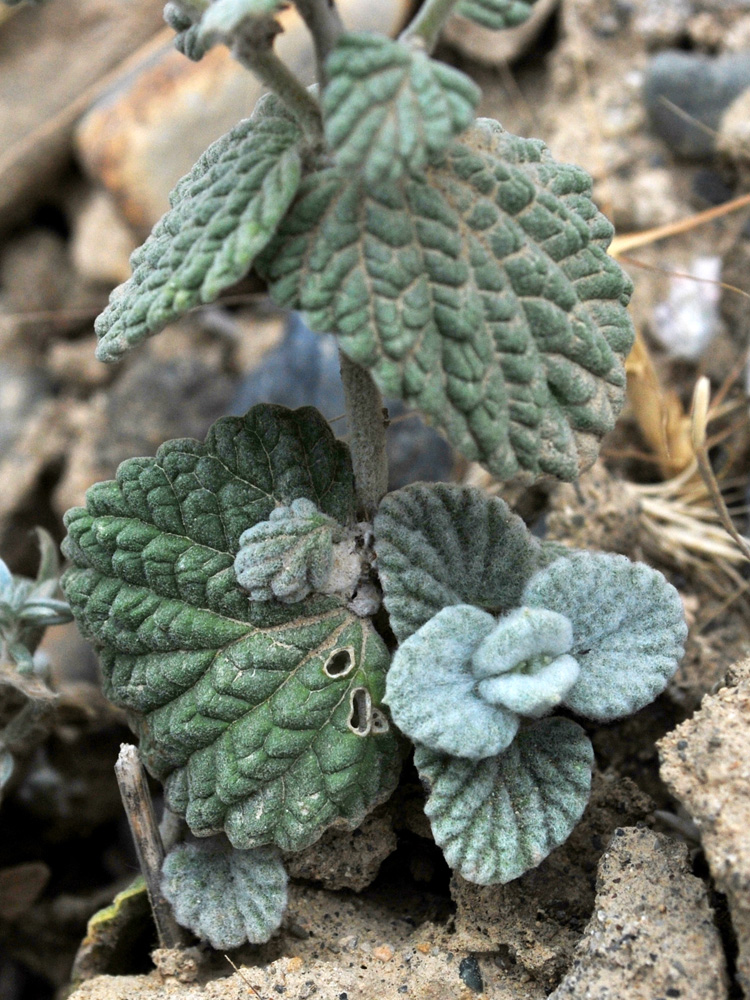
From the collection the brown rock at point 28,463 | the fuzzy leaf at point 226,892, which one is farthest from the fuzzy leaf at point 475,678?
the brown rock at point 28,463

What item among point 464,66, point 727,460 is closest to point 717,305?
point 727,460

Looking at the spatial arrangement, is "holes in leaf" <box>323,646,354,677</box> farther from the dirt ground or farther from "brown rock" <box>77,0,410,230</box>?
"brown rock" <box>77,0,410,230</box>

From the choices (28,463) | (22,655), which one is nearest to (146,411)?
(28,463)

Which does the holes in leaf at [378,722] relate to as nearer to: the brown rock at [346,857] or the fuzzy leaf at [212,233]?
the brown rock at [346,857]

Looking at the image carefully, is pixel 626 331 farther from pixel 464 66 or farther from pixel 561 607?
pixel 464 66

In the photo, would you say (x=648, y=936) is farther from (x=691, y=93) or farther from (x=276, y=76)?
(x=691, y=93)

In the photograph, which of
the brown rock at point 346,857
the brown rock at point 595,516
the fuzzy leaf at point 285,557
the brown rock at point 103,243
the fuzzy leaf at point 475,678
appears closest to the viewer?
the fuzzy leaf at point 475,678
